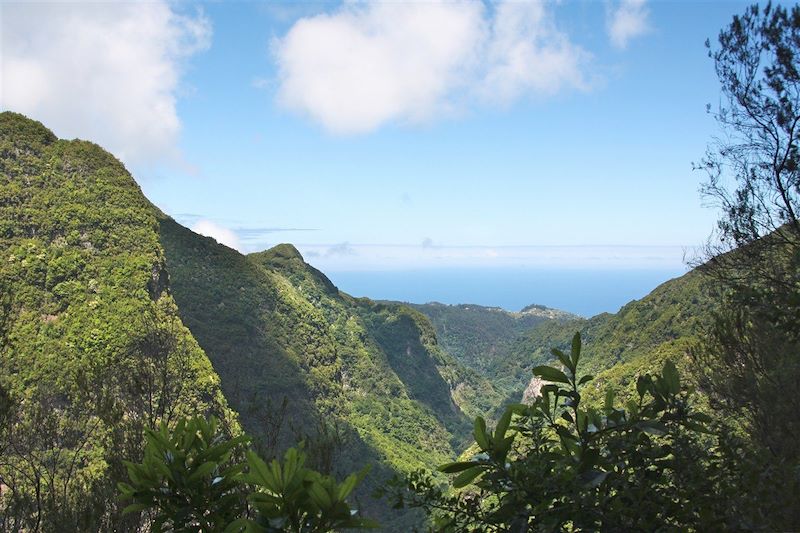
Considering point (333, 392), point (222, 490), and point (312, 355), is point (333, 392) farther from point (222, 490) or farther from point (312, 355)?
point (222, 490)

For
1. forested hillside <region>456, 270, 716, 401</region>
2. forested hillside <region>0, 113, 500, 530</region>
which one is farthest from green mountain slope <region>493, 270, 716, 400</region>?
forested hillside <region>0, 113, 500, 530</region>

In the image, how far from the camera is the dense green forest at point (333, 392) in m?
1.83

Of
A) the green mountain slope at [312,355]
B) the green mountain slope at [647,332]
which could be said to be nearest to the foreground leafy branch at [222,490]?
the green mountain slope at [647,332]

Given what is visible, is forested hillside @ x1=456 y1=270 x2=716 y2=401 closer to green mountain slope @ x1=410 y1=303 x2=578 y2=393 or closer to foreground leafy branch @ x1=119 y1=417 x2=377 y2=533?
foreground leafy branch @ x1=119 y1=417 x2=377 y2=533

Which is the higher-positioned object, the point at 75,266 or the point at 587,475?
the point at 75,266

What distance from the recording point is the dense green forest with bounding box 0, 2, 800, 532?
1.83 metres

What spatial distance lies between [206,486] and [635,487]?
1552 millimetres

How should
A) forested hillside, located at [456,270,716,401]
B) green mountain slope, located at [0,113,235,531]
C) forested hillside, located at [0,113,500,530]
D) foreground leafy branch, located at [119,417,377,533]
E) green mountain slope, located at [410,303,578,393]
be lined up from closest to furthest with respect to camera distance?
foreground leafy branch, located at [119,417,377,533] → forested hillside, located at [0,113,500,530] → green mountain slope, located at [0,113,235,531] → forested hillside, located at [456,270,716,401] → green mountain slope, located at [410,303,578,393]

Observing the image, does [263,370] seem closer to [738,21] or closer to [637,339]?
[637,339]

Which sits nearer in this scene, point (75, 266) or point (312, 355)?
point (75, 266)

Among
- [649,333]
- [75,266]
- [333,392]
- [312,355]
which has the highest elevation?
[75,266]

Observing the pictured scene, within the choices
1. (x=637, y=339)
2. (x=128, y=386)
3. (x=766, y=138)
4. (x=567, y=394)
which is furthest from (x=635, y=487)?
(x=637, y=339)

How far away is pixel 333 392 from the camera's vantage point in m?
74.0

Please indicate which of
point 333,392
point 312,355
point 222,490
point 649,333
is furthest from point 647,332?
point 222,490
